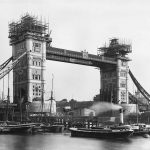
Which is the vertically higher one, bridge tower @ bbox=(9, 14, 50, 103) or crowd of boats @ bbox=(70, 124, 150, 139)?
bridge tower @ bbox=(9, 14, 50, 103)

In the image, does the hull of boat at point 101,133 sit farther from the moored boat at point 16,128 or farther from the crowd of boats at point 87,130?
the moored boat at point 16,128

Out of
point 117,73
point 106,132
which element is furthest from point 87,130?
point 117,73

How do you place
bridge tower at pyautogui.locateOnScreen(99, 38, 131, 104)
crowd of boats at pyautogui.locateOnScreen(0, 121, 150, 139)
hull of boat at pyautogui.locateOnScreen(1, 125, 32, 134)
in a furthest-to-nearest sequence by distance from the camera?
bridge tower at pyautogui.locateOnScreen(99, 38, 131, 104)
hull of boat at pyautogui.locateOnScreen(1, 125, 32, 134)
crowd of boats at pyautogui.locateOnScreen(0, 121, 150, 139)

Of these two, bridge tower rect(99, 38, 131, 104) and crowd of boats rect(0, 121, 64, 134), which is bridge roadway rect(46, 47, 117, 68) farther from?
crowd of boats rect(0, 121, 64, 134)

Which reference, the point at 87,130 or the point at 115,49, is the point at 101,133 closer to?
the point at 87,130

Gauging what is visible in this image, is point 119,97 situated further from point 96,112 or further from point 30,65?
point 30,65

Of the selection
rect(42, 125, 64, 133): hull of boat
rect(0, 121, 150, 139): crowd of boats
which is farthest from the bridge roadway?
rect(42, 125, 64, 133): hull of boat
